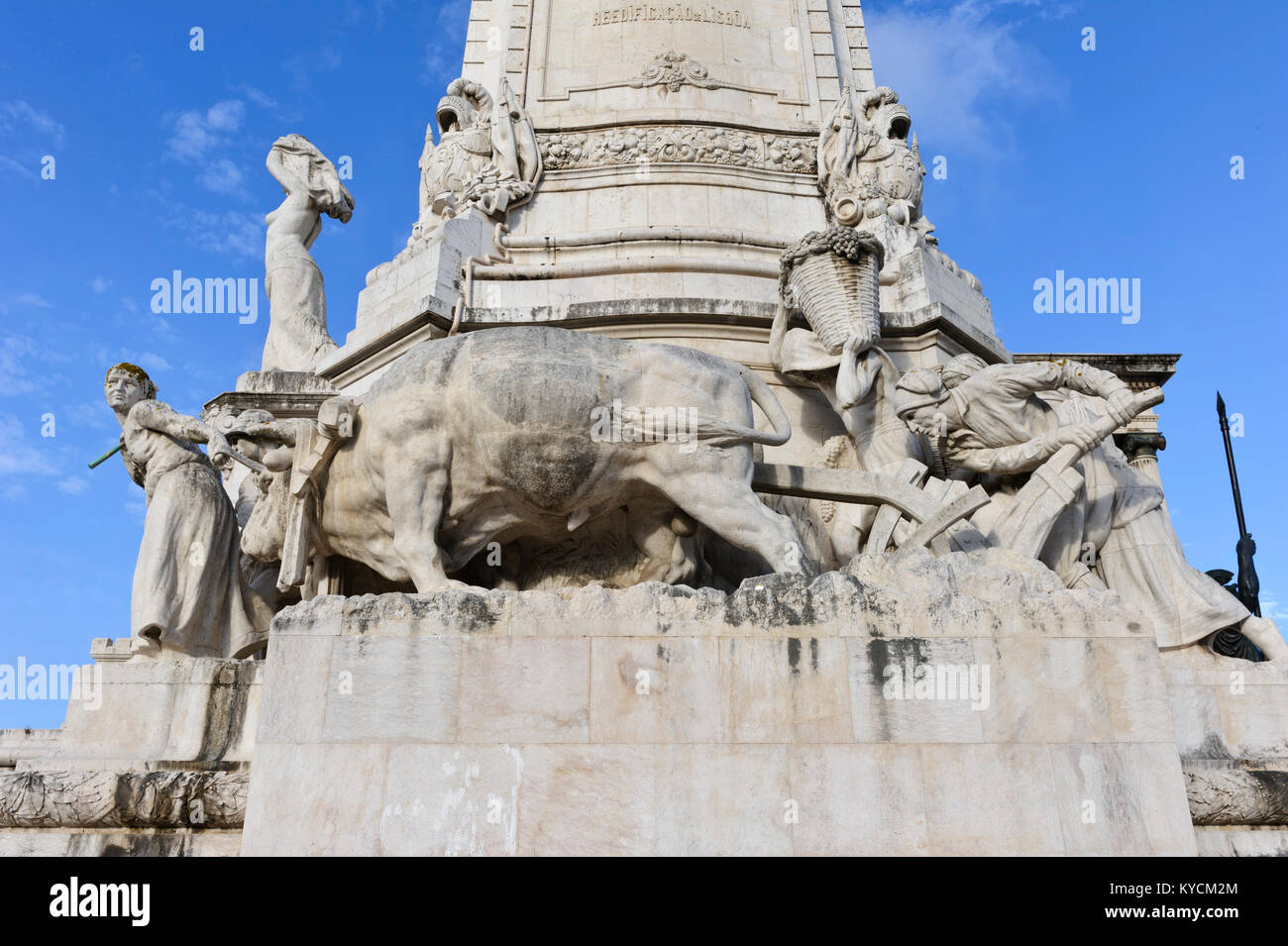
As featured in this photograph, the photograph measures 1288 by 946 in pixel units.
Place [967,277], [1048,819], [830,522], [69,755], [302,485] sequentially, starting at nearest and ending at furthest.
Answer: [1048,819]
[69,755]
[302,485]
[830,522]
[967,277]

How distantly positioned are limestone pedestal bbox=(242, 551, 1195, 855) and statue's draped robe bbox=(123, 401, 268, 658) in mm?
2758

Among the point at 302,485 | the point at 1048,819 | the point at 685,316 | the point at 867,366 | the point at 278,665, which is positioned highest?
the point at 685,316

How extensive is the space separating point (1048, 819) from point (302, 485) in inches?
203

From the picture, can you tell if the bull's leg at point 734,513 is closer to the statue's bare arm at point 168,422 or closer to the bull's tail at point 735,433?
the bull's tail at point 735,433

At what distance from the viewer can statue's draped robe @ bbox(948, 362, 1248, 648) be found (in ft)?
27.3

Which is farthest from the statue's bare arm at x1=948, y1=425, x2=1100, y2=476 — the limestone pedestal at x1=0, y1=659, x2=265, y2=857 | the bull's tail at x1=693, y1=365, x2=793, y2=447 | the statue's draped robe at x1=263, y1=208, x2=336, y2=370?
the statue's draped robe at x1=263, y1=208, x2=336, y2=370

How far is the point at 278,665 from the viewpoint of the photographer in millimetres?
5793

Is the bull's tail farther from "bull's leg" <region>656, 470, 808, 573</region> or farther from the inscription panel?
the inscription panel

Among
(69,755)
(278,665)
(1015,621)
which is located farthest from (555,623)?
(69,755)

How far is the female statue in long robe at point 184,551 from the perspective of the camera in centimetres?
811

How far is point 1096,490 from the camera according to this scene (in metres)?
8.62

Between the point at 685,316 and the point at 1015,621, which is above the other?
the point at 685,316

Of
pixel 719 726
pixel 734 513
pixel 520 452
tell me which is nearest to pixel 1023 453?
pixel 734 513

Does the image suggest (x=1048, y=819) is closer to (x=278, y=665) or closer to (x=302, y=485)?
(x=278, y=665)
